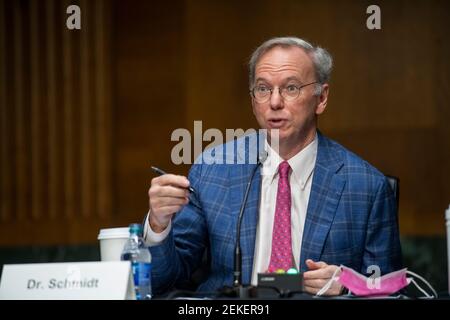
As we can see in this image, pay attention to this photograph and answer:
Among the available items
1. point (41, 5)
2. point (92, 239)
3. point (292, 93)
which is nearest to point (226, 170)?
point (292, 93)

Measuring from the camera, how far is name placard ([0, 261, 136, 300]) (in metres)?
2.03

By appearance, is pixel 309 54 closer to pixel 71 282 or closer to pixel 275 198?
pixel 275 198

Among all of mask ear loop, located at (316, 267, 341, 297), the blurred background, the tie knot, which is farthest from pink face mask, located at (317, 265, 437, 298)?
the blurred background

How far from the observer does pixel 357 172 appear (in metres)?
2.98

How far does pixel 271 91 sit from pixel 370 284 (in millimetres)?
911

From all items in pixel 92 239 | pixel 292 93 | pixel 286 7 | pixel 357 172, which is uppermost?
pixel 286 7

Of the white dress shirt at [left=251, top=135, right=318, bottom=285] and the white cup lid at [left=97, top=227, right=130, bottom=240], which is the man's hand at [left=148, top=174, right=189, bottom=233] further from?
the white dress shirt at [left=251, top=135, right=318, bottom=285]

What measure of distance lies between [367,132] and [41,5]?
1.71 metres

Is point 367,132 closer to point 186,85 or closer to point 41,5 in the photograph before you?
point 186,85

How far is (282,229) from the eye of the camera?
283cm

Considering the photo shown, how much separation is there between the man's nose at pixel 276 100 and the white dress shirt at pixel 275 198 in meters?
0.15

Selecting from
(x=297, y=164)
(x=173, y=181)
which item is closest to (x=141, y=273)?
(x=173, y=181)
